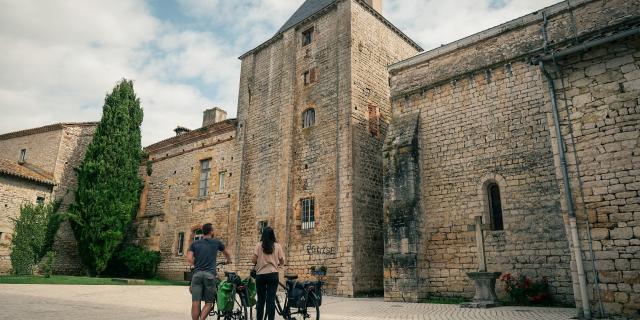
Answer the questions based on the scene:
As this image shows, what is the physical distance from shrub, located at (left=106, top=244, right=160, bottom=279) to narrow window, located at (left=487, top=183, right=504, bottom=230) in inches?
612

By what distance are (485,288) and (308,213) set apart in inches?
265

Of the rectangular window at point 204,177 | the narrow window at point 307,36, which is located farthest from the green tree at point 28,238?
the narrow window at point 307,36

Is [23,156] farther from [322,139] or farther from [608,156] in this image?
[608,156]

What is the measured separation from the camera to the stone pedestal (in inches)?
344

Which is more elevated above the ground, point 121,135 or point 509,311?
point 121,135

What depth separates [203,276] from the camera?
5273 mm

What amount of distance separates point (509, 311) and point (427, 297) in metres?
2.79

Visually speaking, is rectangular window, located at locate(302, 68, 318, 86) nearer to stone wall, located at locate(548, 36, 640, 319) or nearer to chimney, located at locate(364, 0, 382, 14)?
chimney, located at locate(364, 0, 382, 14)

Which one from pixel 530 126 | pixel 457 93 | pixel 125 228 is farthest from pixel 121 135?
pixel 530 126

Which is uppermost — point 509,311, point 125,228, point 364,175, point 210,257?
point 364,175

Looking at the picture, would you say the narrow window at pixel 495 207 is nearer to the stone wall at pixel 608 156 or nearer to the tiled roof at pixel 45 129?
the stone wall at pixel 608 156

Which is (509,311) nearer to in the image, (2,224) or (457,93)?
(457,93)

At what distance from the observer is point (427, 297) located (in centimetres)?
1035

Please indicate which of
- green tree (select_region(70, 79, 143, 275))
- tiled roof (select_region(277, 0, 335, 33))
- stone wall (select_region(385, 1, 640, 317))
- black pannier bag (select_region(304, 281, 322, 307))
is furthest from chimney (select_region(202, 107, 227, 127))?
black pannier bag (select_region(304, 281, 322, 307))
